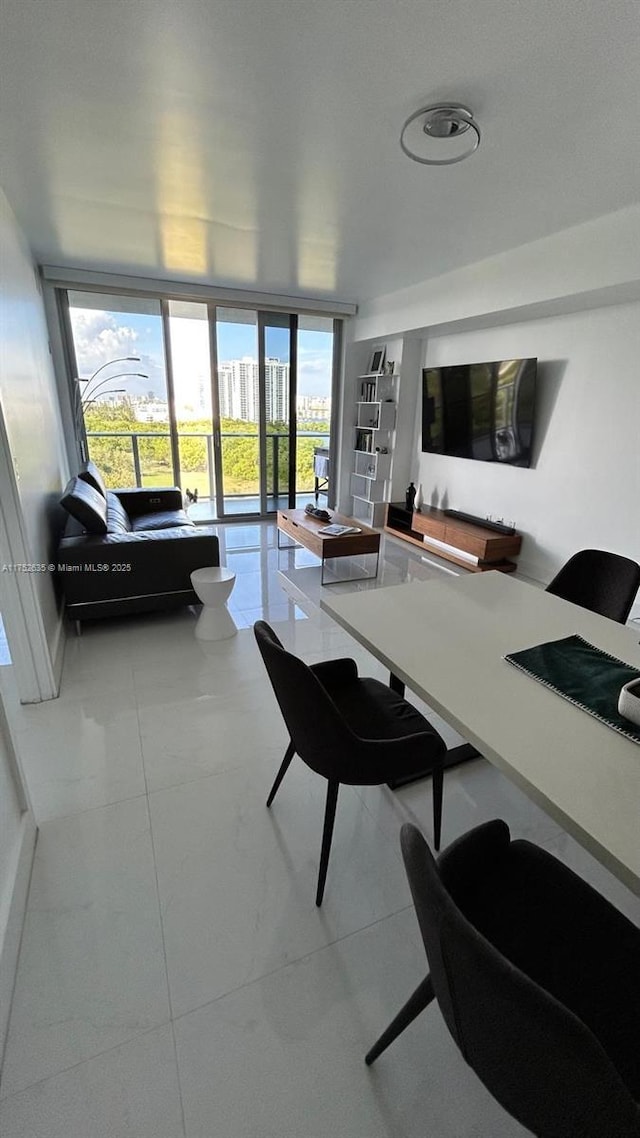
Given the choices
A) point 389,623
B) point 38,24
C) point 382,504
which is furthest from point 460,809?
point 382,504

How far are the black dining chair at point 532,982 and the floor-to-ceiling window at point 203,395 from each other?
17.0ft

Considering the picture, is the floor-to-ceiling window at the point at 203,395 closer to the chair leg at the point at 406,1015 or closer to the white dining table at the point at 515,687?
the white dining table at the point at 515,687

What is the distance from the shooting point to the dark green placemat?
1158 mm

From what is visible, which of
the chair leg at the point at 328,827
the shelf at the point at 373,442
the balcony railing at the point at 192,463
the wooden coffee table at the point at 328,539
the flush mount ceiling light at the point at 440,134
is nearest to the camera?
the chair leg at the point at 328,827

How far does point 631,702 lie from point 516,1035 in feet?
2.54

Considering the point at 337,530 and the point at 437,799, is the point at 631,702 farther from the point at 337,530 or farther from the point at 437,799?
the point at 337,530

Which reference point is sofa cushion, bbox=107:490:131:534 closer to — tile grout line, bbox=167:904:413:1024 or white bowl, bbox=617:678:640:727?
tile grout line, bbox=167:904:413:1024

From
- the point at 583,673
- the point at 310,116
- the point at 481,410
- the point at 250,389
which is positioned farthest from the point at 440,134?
the point at 250,389

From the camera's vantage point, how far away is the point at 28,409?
274 cm

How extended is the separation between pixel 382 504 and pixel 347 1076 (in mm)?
5023

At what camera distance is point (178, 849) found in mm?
1574

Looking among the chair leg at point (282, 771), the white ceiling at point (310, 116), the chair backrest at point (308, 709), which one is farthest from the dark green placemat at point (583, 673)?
the white ceiling at point (310, 116)

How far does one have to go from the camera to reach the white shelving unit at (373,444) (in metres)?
5.46

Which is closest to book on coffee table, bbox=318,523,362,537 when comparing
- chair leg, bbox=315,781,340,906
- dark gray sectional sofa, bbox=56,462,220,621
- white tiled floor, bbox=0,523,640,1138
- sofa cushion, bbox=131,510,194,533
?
dark gray sectional sofa, bbox=56,462,220,621
